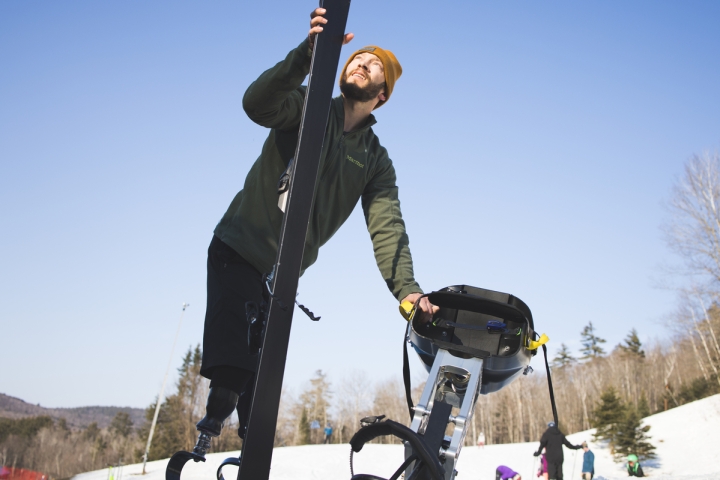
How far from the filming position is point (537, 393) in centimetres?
4706

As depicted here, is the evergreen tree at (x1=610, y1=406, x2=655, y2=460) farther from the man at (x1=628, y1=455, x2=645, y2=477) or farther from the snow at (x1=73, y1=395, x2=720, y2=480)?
the man at (x1=628, y1=455, x2=645, y2=477)

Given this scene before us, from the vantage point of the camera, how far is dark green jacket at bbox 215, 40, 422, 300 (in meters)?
1.91

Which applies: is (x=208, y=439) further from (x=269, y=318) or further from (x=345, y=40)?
(x=345, y=40)

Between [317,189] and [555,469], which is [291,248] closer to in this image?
[317,189]

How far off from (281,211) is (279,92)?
48 cm

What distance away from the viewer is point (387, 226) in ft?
8.65

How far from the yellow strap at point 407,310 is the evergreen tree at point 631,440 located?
1922 cm

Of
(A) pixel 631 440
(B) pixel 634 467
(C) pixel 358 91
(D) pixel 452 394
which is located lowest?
(D) pixel 452 394

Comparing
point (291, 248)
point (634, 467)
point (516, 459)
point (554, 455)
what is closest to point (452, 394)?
point (291, 248)

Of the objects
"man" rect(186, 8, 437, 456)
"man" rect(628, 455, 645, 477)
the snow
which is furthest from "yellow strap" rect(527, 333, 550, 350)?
"man" rect(628, 455, 645, 477)

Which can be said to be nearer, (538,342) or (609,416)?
(538,342)

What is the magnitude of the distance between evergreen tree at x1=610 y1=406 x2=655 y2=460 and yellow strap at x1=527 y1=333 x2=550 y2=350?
19047mm

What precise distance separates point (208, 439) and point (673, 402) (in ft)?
121

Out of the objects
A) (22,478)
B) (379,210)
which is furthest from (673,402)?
(379,210)
